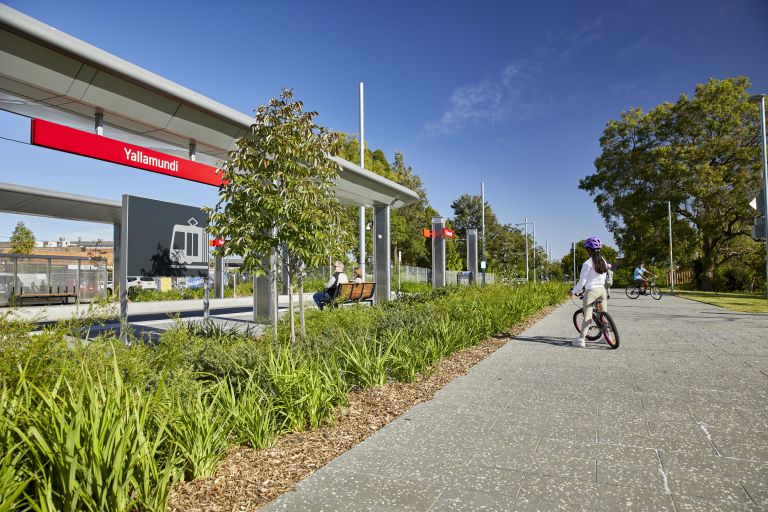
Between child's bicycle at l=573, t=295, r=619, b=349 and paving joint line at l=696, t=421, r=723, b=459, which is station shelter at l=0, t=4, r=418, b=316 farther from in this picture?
child's bicycle at l=573, t=295, r=619, b=349

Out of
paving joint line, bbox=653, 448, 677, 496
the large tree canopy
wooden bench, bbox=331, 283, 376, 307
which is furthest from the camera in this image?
the large tree canopy

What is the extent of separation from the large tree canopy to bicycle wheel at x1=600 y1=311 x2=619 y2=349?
94.6ft

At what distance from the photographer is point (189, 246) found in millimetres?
8055

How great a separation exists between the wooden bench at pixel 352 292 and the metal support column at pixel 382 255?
3.26ft

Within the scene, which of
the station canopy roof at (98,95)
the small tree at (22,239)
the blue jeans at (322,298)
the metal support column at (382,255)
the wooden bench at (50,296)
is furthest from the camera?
the small tree at (22,239)

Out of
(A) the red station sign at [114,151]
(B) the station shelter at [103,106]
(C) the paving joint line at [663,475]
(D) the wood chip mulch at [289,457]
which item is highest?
(B) the station shelter at [103,106]

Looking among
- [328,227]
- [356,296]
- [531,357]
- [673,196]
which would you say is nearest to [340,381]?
[328,227]

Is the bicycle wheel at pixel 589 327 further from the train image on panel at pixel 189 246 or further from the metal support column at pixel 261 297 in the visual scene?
the train image on panel at pixel 189 246

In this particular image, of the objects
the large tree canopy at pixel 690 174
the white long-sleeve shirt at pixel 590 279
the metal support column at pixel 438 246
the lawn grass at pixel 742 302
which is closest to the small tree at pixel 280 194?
the white long-sleeve shirt at pixel 590 279

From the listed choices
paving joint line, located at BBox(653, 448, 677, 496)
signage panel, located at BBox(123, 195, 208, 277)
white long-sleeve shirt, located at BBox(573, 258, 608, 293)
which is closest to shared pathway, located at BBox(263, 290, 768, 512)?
paving joint line, located at BBox(653, 448, 677, 496)

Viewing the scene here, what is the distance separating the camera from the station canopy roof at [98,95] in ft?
18.0

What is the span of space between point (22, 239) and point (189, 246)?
46284mm

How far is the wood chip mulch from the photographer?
2.60 metres

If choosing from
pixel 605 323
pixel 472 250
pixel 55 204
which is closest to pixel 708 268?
pixel 472 250
